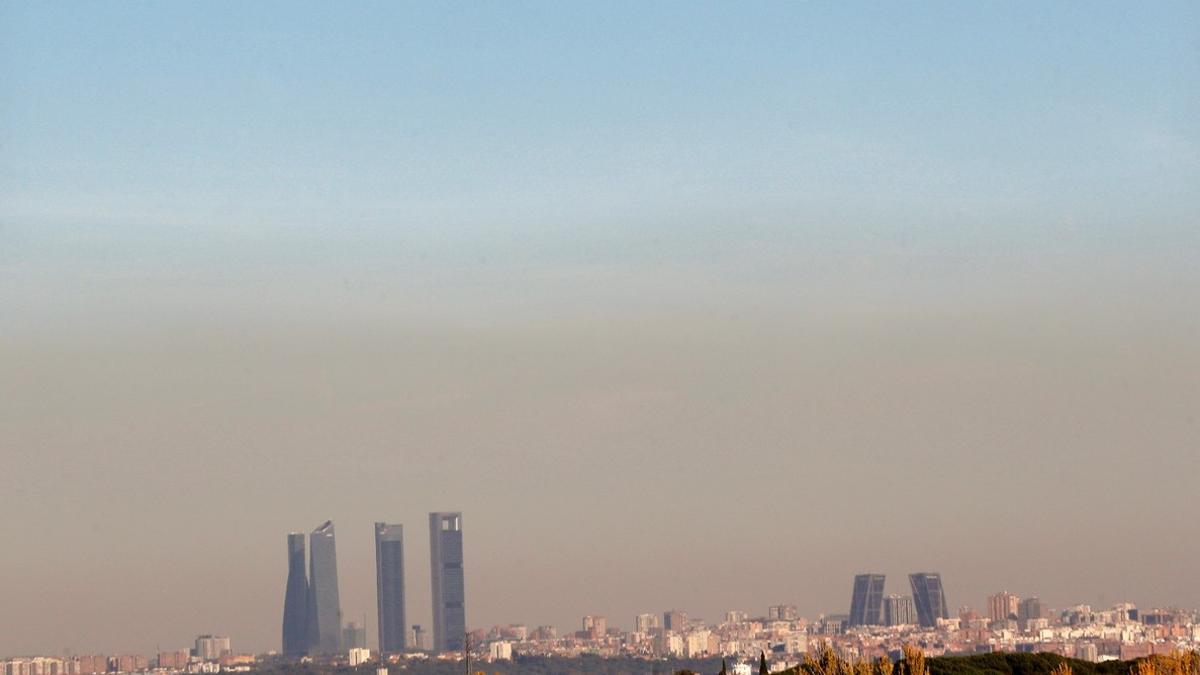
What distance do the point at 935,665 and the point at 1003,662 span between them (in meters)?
3.66

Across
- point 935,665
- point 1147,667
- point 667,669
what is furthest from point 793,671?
point 667,669

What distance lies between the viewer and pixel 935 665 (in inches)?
2323

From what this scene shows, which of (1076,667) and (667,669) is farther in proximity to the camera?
(667,669)

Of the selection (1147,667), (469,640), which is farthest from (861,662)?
(469,640)

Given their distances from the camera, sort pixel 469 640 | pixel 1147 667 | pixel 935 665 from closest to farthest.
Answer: pixel 1147 667
pixel 935 665
pixel 469 640

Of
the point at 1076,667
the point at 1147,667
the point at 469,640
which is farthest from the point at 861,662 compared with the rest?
the point at 469,640

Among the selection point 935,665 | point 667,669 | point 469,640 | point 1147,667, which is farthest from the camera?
point 667,669

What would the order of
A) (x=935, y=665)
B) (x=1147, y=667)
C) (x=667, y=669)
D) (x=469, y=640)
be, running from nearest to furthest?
(x=1147, y=667) < (x=935, y=665) < (x=469, y=640) < (x=667, y=669)

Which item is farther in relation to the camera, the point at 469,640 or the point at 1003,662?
the point at 469,640

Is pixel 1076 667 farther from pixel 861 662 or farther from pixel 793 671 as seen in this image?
pixel 861 662

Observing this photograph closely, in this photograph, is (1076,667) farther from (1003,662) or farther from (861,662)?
(861,662)

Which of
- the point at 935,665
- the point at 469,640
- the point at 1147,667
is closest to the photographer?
the point at 1147,667

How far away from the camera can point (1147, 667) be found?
45906 mm

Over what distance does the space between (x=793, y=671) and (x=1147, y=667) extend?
1653cm
